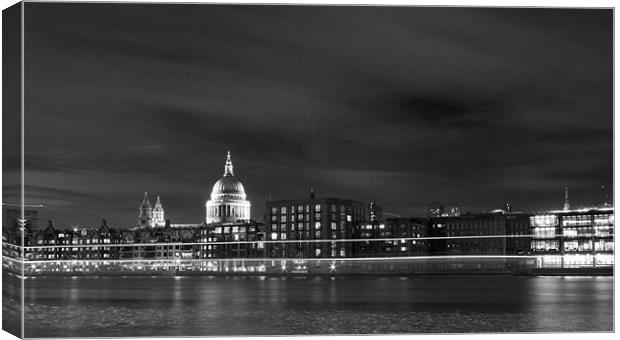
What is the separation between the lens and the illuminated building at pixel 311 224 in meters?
25.3

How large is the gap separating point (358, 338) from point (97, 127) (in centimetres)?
359

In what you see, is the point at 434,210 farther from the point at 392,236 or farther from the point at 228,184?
the point at 228,184

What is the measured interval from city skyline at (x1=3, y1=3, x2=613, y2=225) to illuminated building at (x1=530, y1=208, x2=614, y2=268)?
65.9 ft

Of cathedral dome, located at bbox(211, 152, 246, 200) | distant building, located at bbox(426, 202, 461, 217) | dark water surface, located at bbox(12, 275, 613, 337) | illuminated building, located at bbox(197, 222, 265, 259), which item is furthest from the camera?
illuminated building, located at bbox(197, 222, 265, 259)

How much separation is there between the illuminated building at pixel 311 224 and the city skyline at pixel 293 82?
1354 centimetres

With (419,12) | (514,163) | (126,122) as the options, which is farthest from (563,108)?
(126,122)

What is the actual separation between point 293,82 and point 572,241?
90.8ft

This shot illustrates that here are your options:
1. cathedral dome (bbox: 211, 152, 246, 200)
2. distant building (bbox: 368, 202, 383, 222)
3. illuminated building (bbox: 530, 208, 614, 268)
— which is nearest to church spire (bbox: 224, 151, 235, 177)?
cathedral dome (bbox: 211, 152, 246, 200)

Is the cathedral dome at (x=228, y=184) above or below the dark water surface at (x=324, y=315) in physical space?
above

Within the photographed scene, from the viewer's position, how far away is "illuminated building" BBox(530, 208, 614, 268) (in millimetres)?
31094

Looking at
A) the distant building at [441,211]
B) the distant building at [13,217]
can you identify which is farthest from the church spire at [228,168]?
the distant building at [441,211]

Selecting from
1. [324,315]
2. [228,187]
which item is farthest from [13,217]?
[228,187]

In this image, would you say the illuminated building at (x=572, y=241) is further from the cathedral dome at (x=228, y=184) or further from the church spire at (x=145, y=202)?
the church spire at (x=145, y=202)

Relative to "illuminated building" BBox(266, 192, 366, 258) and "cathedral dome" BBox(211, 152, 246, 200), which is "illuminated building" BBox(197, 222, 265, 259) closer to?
"illuminated building" BBox(266, 192, 366, 258)
